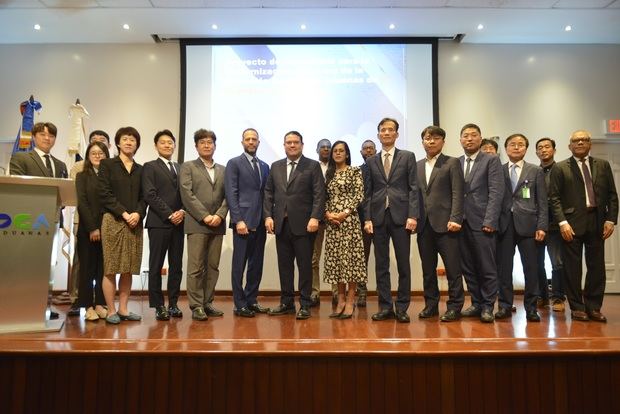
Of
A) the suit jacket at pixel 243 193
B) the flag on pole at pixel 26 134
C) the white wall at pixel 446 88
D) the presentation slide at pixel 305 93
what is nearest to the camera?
the suit jacket at pixel 243 193

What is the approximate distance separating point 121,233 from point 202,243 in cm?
60

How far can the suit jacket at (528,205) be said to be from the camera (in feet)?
10.5

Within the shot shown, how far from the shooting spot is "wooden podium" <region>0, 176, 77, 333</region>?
8.19 ft

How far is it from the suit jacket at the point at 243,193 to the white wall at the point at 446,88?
2.59 meters

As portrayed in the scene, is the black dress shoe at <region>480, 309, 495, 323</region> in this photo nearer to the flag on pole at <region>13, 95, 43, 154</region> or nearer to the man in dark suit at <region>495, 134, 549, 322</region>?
the man in dark suit at <region>495, 134, 549, 322</region>

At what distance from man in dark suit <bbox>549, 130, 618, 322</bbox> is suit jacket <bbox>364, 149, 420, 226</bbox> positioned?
4.10ft

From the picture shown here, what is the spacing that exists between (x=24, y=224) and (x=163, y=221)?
89cm

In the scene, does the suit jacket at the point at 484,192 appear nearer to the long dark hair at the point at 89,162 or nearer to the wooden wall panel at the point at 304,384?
the wooden wall panel at the point at 304,384

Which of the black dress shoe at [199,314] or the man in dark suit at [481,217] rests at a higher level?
the man in dark suit at [481,217]

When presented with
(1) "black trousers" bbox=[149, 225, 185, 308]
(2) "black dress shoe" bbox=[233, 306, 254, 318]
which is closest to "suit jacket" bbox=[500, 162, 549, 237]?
(2) "black dress shoe" bbox=[233, 306, 254, 318]

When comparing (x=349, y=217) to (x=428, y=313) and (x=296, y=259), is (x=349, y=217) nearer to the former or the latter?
(x=296, y=259)

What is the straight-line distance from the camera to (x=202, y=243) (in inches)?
127

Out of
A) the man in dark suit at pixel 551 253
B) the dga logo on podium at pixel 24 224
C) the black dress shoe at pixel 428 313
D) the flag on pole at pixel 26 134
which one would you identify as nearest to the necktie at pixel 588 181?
the man in dark suit at pixel 551 253

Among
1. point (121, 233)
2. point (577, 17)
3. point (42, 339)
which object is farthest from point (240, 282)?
point (577, 17)
